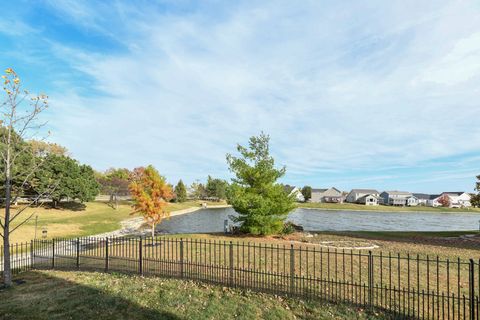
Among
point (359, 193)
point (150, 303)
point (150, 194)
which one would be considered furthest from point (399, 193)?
point (150, 303)

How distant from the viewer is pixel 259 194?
23000 millimetres

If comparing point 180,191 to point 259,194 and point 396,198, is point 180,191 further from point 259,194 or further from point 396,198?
point 396,198

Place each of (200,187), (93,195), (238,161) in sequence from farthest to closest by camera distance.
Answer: (200,187)
(93,195)
(238,161)

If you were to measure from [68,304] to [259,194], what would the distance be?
51.9 feet

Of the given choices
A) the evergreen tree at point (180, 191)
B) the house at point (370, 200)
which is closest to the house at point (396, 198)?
the house at point (370, 200)

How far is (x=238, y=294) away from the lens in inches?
362

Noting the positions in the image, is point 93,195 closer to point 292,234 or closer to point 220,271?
point 292,234

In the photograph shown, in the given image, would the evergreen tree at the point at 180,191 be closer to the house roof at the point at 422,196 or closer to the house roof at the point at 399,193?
the house roof at the point at 399,193

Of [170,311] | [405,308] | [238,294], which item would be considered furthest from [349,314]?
[170,311]

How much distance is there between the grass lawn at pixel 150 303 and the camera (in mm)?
7848

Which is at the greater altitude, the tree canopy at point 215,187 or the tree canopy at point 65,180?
the tree canopy at point 65,180

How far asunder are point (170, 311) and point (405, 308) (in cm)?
626

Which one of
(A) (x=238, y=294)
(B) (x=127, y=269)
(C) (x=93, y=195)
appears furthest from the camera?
(C) (x=93, y=195)

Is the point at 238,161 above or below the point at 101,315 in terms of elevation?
above
